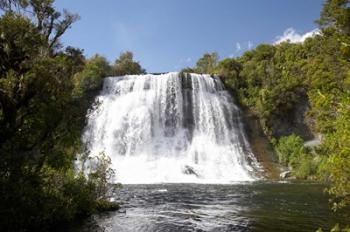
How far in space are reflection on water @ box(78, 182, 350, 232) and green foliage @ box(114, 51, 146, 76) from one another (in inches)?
2001

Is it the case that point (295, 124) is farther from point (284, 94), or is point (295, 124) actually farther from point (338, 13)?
point (338, 13)

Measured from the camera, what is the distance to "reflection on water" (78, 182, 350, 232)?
1620cm

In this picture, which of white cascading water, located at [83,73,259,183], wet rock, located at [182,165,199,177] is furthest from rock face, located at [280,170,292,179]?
wet rock, located at [182,165,199,177]

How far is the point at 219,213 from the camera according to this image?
19.4 metres

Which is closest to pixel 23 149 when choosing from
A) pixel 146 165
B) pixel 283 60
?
→ pixel 146 165

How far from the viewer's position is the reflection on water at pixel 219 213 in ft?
53.2

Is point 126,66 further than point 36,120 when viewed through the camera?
Yes

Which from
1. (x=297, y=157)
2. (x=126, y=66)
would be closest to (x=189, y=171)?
(x=297, y=157)

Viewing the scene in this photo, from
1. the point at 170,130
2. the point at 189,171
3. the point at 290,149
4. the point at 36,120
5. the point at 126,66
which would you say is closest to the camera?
the point at 36,120

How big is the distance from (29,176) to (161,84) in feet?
140

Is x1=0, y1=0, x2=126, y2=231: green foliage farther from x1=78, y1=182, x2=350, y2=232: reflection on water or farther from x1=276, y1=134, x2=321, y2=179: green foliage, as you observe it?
x1=276, y1=134, x2=321, y2=179: green foliage

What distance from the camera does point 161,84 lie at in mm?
55906

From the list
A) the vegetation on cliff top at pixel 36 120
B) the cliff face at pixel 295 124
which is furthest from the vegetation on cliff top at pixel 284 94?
the vegetation on cliff top at pixel 36 120

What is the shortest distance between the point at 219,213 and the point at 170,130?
1289 inches
